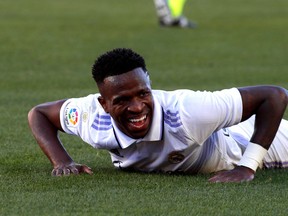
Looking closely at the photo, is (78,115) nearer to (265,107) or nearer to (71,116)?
(71,116)

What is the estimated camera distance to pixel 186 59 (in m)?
18.3

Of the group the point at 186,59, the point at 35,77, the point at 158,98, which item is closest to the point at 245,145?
the point at 158,98

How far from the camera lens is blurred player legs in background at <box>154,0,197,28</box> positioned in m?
24.0

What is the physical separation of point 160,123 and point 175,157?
14.9 inches

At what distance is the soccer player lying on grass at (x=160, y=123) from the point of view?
7.36 m

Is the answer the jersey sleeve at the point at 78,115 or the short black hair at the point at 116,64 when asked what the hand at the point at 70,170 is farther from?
the short black hair at the point at 116,64

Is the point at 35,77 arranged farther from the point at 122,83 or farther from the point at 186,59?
the point at 122,83

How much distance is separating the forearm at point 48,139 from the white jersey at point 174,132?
0.15m

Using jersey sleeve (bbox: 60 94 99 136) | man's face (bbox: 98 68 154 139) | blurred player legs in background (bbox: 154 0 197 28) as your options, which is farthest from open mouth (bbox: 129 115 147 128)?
blurred player legs in background (bbox: 154 0 197 28)

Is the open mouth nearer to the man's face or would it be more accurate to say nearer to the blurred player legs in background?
the man's face

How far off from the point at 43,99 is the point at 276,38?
30.2ft

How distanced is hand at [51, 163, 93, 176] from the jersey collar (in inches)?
17.0

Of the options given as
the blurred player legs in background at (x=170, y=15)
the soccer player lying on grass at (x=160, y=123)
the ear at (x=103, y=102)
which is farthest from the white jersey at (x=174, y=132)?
the blurred player legs in background at (x=170, y=15)

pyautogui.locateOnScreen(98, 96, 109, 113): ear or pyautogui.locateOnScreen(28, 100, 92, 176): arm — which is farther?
pyautogui.locateOnScreen(28, 100, 92, 176): arm
